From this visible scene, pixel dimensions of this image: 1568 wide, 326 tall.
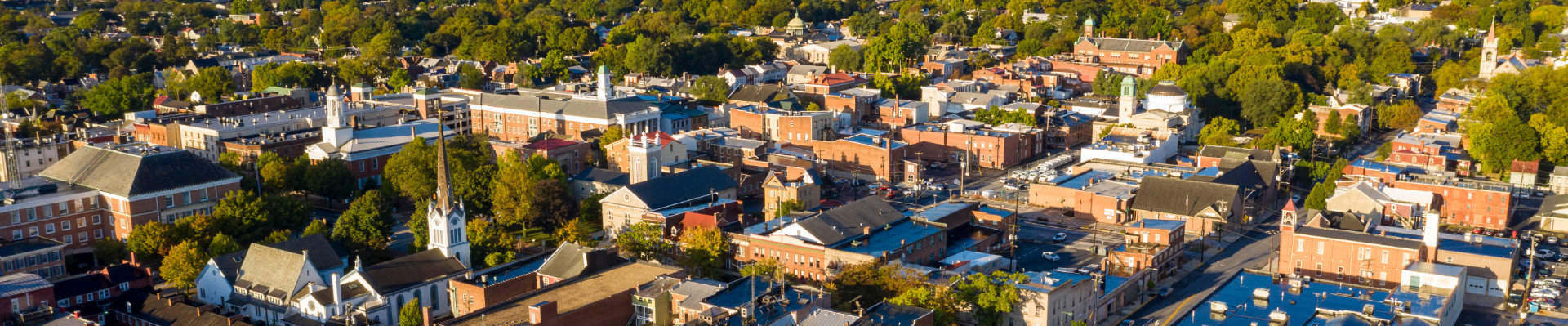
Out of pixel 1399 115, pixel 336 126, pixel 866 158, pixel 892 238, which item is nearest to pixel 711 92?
pixel 866 158

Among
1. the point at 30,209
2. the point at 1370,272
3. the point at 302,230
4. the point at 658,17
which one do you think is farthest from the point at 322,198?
the point at 658,17

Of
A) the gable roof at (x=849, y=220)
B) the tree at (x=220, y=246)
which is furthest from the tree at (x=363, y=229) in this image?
the gable roof at (x=849, y=220)

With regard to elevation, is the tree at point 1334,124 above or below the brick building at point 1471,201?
above

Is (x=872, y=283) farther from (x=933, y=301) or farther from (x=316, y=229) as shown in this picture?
(x=316, y=229)

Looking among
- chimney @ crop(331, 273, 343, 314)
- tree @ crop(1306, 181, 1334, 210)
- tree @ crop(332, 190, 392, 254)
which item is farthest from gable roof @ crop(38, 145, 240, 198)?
tree @ crop(1306, 181, 1334, 210)

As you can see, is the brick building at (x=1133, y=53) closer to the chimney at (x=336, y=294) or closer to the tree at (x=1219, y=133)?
the tree at (x=1219, y=133)

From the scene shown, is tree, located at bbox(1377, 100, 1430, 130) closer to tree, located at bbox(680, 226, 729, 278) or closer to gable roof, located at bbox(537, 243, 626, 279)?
tree, located at bbox(680, 226, 729, 278)

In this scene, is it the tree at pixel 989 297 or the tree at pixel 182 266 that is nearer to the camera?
the tree at pixel 989 297
